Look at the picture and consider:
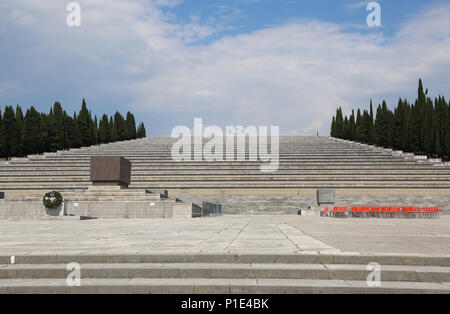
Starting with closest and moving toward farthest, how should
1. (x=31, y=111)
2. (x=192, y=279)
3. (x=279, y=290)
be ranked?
1. (x=279, y=290)
2. (x=192, y=279)
3. (x=31, y=111)

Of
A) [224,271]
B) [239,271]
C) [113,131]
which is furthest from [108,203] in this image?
[113,131]

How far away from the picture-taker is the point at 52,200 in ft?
73.9

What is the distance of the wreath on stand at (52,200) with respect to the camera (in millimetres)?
22453

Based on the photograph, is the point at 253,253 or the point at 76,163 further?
the point at 76,163

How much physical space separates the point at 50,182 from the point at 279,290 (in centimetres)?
3877

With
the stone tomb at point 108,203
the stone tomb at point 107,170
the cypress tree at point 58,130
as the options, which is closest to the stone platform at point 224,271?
the stone tomb at point 108,203

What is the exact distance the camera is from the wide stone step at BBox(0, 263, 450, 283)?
617 cm

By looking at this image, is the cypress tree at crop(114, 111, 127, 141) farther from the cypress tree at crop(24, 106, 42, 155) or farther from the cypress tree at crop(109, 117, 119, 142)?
the cypress tree at crop(24, 106, 42, 155)

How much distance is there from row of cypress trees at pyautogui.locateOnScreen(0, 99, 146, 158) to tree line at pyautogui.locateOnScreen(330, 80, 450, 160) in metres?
46.6

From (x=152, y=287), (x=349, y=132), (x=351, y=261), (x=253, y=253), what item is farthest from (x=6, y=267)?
(x=349, y=132)
